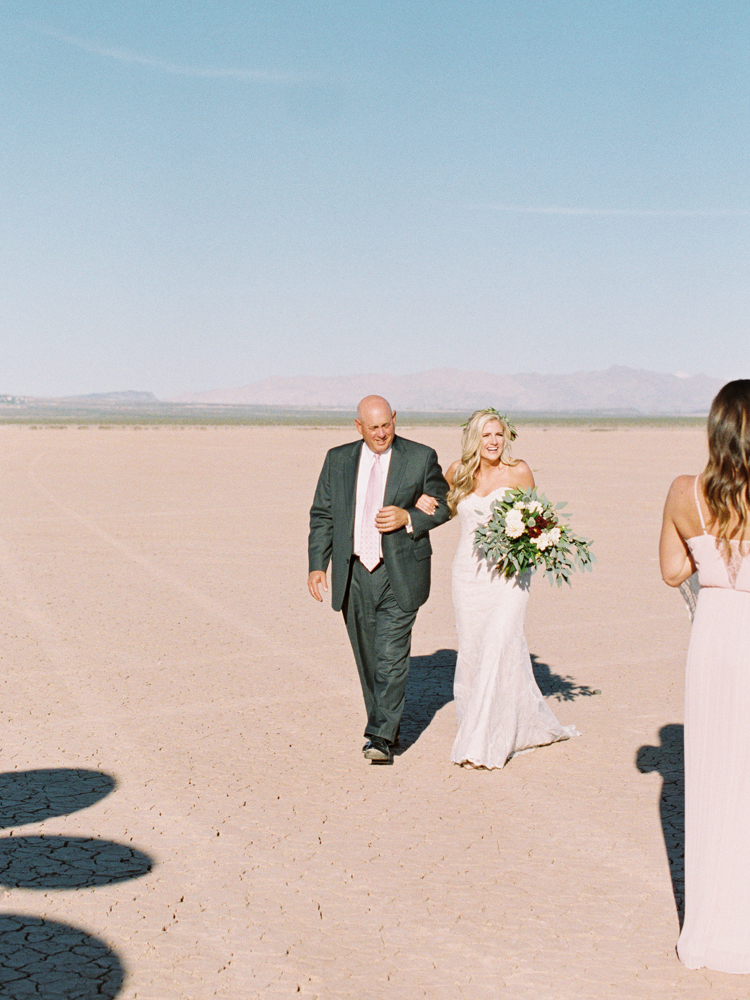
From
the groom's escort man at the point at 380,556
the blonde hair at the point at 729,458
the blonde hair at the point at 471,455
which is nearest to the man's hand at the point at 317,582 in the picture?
the groom's escort man at the point at 380,556

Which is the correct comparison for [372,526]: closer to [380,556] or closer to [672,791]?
[380,556]

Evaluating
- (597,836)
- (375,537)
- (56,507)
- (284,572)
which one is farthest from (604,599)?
(56,507)

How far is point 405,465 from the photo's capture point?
660 centimetres

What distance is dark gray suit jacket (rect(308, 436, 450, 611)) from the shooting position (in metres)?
6.57

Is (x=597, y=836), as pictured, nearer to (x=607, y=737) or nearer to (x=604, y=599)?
(x=607, y=737)

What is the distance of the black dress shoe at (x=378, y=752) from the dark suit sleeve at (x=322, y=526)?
1.08 metres

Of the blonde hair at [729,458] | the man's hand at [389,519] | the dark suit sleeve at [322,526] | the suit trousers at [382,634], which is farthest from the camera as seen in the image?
the dark suit sleeve at [322,526]

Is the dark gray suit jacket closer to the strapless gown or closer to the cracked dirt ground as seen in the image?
the cracked dirt ground

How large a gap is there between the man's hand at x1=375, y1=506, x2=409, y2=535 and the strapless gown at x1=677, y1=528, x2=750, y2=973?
2.45 metres

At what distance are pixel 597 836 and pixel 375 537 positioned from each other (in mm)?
2157

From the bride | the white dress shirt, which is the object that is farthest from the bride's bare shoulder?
the white dress shirt

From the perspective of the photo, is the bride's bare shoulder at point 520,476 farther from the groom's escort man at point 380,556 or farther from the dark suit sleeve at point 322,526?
the dark suit sleeve at point 322,526

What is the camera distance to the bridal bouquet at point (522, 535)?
252 inches

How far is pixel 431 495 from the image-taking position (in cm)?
669
